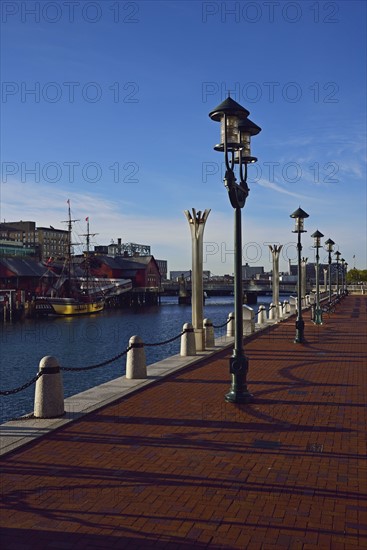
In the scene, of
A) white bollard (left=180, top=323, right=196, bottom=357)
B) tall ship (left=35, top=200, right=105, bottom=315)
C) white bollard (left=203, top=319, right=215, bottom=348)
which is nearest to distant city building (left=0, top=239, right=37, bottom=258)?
tall ship (left=35, top=200, right=105, bottom=315)

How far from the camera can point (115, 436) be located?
8289 mm

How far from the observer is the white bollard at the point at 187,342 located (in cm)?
1738

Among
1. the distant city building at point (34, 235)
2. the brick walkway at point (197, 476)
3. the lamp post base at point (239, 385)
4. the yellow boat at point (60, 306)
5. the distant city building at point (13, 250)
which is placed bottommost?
the yellow boat at point (60, 306)

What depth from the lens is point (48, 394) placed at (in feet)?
30.8

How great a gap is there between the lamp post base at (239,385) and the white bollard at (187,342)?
21.2 feet

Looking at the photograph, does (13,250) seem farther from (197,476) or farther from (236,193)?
(197,476)

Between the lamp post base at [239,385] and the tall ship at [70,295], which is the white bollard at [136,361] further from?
the tall ship at [70,295]

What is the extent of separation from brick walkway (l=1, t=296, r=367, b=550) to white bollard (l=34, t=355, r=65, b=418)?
0.62 metres

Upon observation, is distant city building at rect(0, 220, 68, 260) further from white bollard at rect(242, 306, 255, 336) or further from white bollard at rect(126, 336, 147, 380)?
white bollard at rect(126, 336, 147, 380)

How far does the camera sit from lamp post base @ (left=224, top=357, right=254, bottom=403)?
10656mm

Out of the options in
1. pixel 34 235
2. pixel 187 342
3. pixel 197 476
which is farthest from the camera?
pixel 34 235

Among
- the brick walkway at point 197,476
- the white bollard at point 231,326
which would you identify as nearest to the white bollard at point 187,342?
the brick walkway at point 197,476

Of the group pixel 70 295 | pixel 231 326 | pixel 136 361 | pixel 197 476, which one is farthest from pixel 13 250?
pixel 197 476

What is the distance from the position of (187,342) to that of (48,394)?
843 cm
